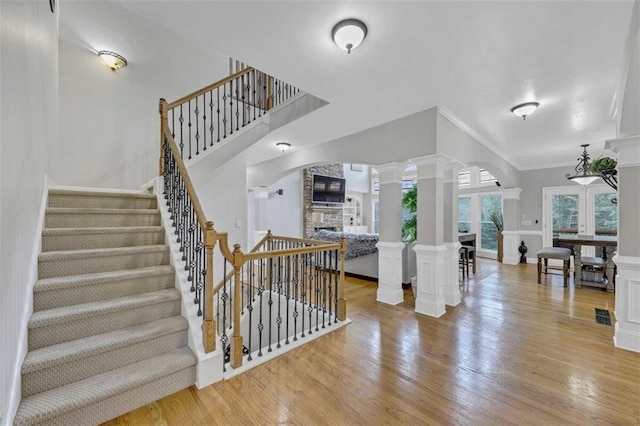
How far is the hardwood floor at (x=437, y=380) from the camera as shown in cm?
172

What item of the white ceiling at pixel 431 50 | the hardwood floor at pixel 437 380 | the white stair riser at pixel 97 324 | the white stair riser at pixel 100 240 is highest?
the white ceiling at pixel 431 50

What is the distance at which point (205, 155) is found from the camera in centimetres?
377

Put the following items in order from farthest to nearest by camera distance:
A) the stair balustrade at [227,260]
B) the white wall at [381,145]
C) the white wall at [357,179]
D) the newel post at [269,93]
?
the white wall at [357,179], the newel post at [269,93], the white wall at [381,145], the stair balustrade at [227,260]

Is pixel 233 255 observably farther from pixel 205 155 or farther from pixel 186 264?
pixel 205 155

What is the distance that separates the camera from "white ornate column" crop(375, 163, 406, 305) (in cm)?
387

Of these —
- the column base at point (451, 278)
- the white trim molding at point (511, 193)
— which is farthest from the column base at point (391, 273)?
the white trim molding at point (511, 193)

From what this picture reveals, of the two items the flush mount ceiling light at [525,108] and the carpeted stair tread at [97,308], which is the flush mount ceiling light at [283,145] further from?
the flush mount ceiling light at [525,108]

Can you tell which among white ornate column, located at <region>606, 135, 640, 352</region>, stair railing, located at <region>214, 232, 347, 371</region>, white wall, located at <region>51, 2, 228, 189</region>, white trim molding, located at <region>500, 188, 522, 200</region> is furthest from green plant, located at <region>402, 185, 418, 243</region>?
white trim molding, located at <region>500, 188, 522, 200</region>

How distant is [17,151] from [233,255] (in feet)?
4.30

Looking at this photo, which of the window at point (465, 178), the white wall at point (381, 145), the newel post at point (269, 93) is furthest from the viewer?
the window at point (465, 178)

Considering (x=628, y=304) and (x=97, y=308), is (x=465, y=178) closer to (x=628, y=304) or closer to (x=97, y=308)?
(x=628, y=304)

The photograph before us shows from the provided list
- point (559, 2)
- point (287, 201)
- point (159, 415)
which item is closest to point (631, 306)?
point (559, 2)

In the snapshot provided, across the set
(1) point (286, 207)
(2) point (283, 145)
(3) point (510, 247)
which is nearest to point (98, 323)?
(2) point (283, 145)

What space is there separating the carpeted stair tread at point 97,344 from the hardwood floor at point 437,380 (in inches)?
16.9
